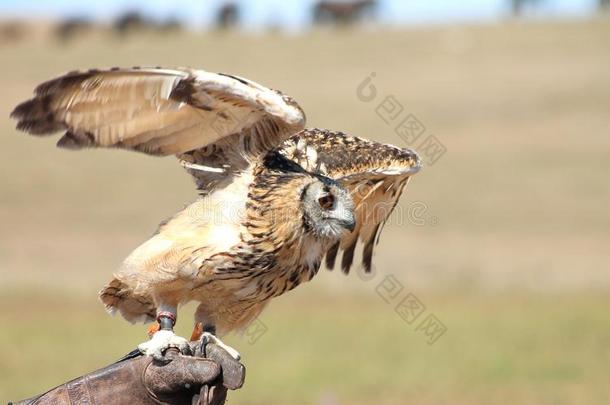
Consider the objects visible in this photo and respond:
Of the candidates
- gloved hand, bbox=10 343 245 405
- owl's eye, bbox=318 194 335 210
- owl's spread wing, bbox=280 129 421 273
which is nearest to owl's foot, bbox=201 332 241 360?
gloved hand, bbox=10 343 245 405

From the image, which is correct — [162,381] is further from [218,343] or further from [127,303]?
[127,303]

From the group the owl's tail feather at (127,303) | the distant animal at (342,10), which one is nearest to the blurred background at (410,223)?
the owl's tail feather at (127,303)

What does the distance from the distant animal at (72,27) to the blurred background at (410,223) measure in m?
11.4

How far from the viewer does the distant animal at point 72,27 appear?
61375mm

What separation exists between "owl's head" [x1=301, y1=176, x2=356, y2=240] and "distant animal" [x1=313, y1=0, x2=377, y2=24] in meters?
55.8

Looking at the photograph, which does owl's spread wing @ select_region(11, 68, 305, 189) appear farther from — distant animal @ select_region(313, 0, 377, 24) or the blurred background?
distant animal @ select_region(313, 0, 377, 24)

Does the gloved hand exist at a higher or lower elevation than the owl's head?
lower

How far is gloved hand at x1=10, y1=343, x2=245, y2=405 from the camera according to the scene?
4.70m

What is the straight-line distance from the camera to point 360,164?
673cm

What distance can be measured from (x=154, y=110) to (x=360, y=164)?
5.18 ft

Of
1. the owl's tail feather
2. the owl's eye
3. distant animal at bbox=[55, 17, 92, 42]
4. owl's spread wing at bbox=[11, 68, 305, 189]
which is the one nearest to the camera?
owl's spread wing at bbox=[11, 68, 305, 189]

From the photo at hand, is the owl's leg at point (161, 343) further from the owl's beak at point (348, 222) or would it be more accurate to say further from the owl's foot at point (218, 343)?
the owl's beak at point (348, 222)

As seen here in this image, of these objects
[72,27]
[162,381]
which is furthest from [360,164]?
[72,27]

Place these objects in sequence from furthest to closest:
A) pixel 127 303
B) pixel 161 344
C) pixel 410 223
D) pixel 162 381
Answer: pixel 410 223, pixel 127 303, pixel 161 344, pixel 162 381
